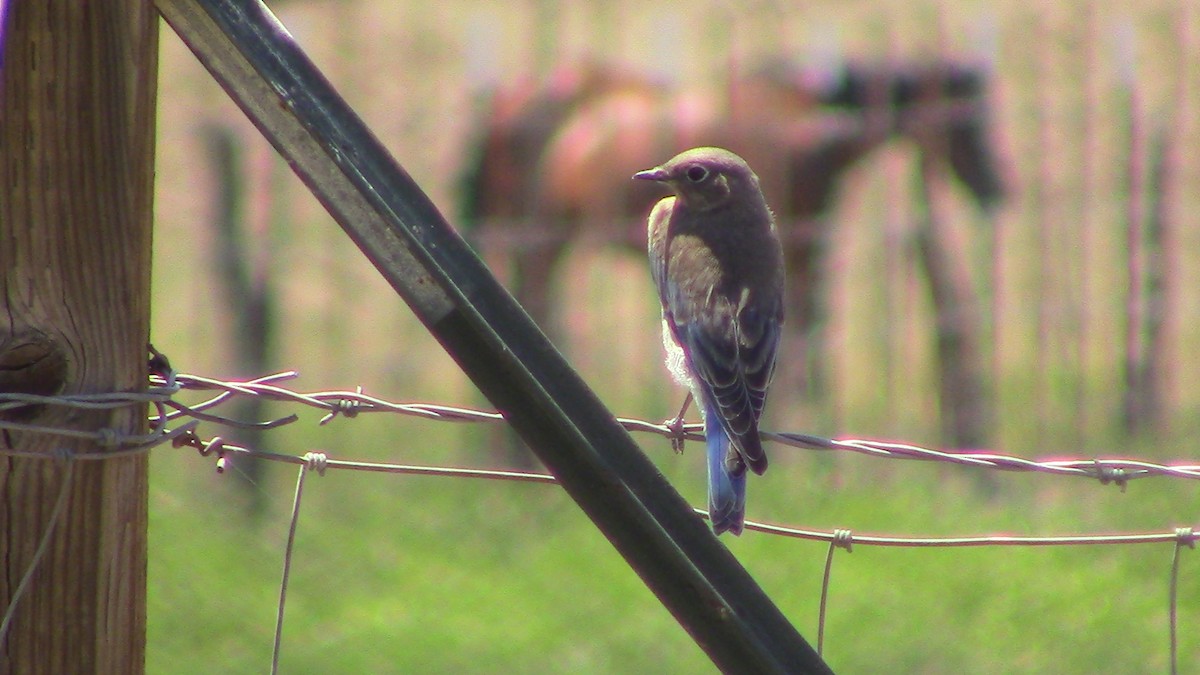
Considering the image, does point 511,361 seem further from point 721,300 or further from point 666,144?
point 666,144

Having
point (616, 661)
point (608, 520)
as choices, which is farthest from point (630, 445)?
point (616, 661)

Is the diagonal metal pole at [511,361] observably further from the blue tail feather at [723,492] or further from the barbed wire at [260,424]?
the blue tail feather at [723,492]

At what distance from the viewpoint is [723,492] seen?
372cm

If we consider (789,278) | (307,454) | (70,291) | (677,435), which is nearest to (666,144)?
(789,278)

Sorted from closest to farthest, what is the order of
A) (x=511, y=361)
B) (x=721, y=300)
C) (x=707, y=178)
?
(x=511, y=361)
(x=721, y=300)
(x=707, y=178)

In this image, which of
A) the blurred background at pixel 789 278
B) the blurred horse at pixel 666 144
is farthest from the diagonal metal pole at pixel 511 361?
the blurred horse at pixel 666 144

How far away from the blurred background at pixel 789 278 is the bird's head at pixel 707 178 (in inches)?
95.5

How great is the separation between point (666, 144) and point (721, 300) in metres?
5.27

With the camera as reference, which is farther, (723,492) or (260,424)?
(723,492)

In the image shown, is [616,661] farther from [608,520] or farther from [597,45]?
[597,45]

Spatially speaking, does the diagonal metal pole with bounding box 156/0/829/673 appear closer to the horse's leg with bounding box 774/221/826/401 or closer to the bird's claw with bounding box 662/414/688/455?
the bird's claw with bounding box 662/414/688/455

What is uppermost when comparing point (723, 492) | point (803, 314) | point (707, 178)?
point (707, 178)

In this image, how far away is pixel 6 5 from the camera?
2.04m

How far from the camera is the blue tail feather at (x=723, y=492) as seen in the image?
360 cm
